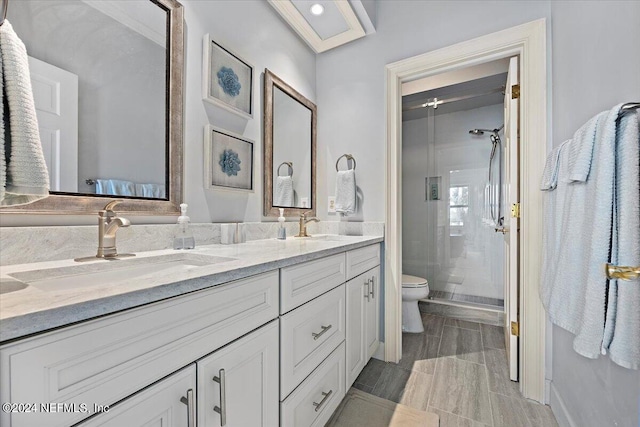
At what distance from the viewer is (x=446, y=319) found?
276cm

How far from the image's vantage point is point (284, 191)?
191 centimetres

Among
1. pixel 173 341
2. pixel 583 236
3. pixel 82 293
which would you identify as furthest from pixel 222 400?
pixel 583 236

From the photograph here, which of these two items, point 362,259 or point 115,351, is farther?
point 362,259

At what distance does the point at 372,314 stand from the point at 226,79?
1599 millimetres

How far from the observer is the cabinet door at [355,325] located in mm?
1463

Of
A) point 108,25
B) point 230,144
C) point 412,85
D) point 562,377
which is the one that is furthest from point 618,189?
point 412,85

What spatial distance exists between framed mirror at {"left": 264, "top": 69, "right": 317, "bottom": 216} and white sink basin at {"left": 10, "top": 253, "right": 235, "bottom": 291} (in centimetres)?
73

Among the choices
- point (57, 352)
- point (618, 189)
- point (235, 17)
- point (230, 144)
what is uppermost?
point (235, 17)

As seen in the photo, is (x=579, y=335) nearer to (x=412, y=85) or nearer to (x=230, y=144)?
(x=230, y=144)

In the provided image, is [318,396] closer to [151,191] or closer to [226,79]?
[151,191]

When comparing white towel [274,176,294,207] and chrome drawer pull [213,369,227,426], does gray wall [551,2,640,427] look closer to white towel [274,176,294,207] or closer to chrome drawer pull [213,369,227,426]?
chrome drawer pull [213,369,227,426]

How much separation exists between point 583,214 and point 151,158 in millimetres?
1569

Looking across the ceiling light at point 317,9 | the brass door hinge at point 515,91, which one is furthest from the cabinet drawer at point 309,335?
the ceiling light at point 317,9

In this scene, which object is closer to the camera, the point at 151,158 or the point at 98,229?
the point at 98,229
